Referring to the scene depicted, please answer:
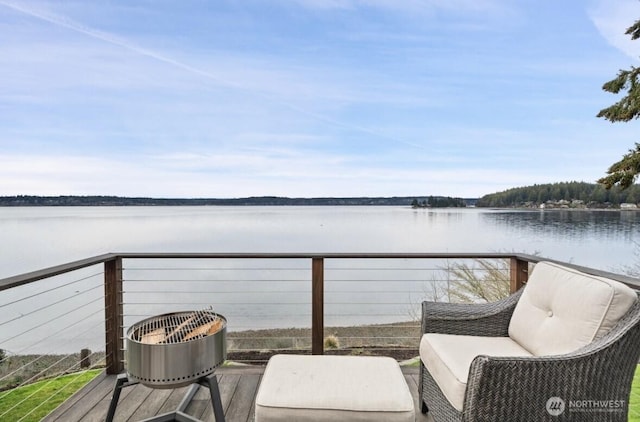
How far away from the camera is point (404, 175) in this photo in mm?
14008

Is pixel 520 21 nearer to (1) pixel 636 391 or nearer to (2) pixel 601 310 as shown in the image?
(1) pixel 636 391

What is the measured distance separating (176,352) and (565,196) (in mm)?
10849

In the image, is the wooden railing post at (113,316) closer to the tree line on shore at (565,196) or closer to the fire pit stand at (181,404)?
the fire pit stand at (181,404)

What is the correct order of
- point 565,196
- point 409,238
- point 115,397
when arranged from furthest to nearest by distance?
point 409,238 < point 565,196 < point 115,397

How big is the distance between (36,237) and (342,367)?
2276cm

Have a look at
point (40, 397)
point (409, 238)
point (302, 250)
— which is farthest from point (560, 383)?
point (409, 238)

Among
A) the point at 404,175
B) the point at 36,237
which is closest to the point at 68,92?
the point at 404,175

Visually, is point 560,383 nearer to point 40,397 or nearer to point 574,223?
point 40,397

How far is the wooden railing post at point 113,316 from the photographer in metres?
2.87

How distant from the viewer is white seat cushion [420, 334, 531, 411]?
168 centimetres

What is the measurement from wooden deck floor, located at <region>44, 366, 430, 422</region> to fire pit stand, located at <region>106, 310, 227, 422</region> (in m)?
0.26

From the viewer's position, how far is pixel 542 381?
151cm

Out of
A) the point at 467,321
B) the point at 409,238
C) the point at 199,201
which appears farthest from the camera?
the point at 409,238

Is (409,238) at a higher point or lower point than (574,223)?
lower
